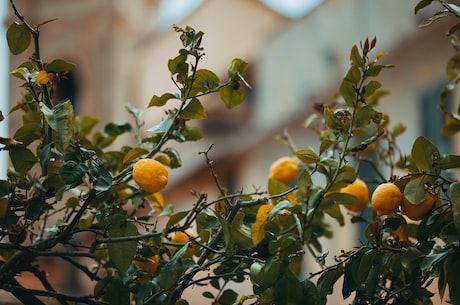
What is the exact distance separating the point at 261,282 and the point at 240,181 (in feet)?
28.1

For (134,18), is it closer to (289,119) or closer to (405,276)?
(289,119)

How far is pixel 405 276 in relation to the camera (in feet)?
4.00

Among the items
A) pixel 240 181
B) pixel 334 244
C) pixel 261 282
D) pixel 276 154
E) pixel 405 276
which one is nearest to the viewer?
pixel 261 282

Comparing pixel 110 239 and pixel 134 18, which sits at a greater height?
pixel 134 18

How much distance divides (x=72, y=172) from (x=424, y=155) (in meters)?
0.43

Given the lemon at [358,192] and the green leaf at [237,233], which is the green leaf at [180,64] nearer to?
the green leaf at [237,233]

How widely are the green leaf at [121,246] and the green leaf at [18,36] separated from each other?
0.86 feet

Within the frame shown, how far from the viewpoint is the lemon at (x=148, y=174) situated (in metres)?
1.22

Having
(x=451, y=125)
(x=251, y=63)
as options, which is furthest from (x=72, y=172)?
(x=251, y=63)

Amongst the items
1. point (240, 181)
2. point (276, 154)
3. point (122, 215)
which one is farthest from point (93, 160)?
point (240, 181)

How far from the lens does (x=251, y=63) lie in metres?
10.8

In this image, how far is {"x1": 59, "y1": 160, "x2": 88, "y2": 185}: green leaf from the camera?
1108mm

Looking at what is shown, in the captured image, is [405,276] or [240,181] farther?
[240,181]

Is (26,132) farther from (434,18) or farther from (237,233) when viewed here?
(434,18)
